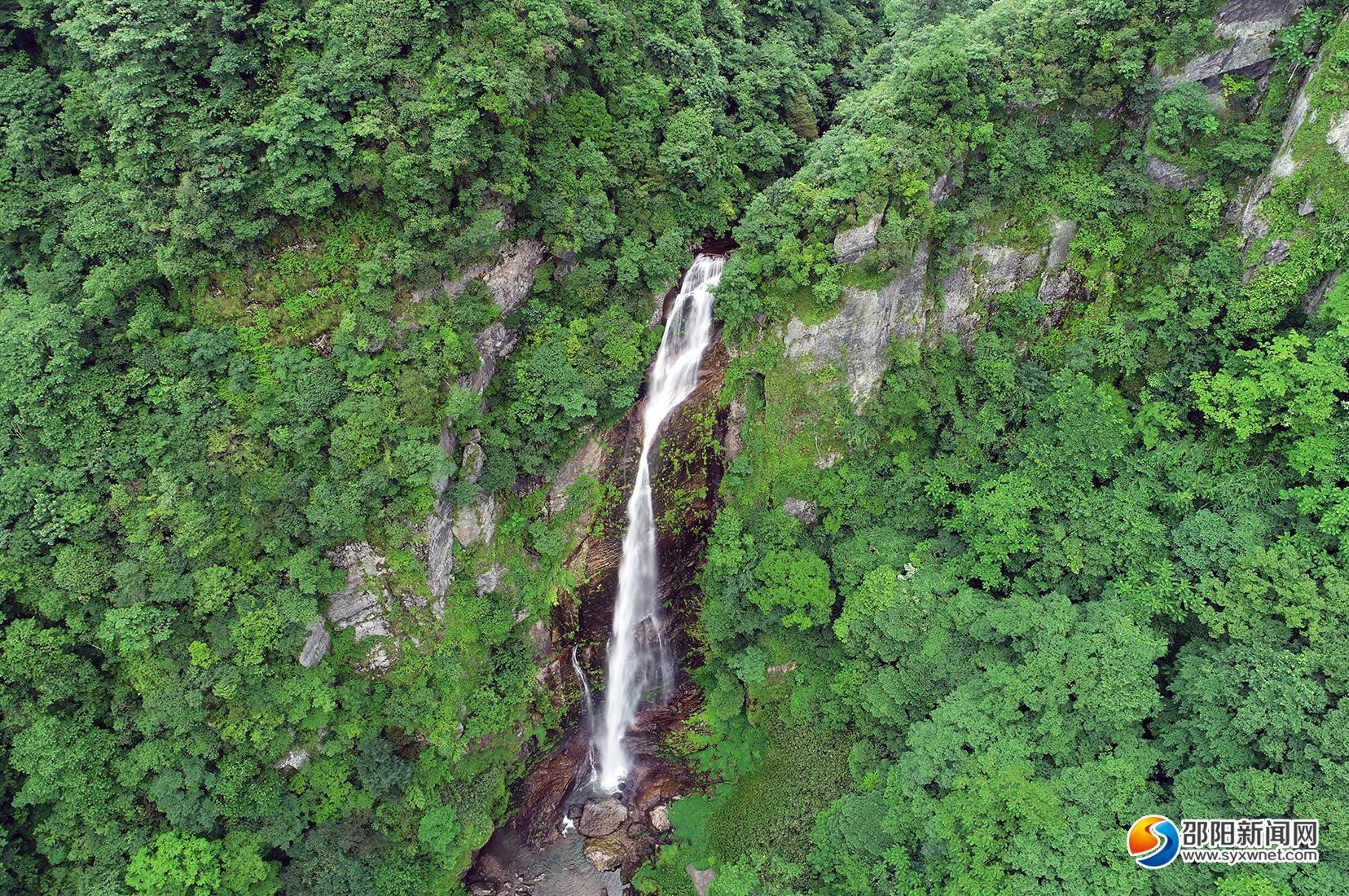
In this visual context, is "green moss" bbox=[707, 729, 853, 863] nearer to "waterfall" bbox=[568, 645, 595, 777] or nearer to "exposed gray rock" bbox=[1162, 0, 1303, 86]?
"waterfall" bbox=[568, 645, 595, 777]

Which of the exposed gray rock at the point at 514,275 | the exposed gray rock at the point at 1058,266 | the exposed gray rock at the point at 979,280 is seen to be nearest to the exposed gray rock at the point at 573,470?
the exposed gray rock at the point at 514,275

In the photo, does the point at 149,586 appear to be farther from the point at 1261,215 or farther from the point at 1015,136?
the point at 1261,215

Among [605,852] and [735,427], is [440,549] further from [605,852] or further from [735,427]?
[605,852]

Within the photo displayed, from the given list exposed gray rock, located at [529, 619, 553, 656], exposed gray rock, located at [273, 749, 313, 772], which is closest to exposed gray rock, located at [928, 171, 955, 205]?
exposed gray rock, located at [529, 619, 553, 656]

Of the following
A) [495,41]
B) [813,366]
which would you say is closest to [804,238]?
[813,366]

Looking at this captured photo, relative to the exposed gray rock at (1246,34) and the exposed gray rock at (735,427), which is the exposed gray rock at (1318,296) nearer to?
the exposed gray rock at (1246,34)
